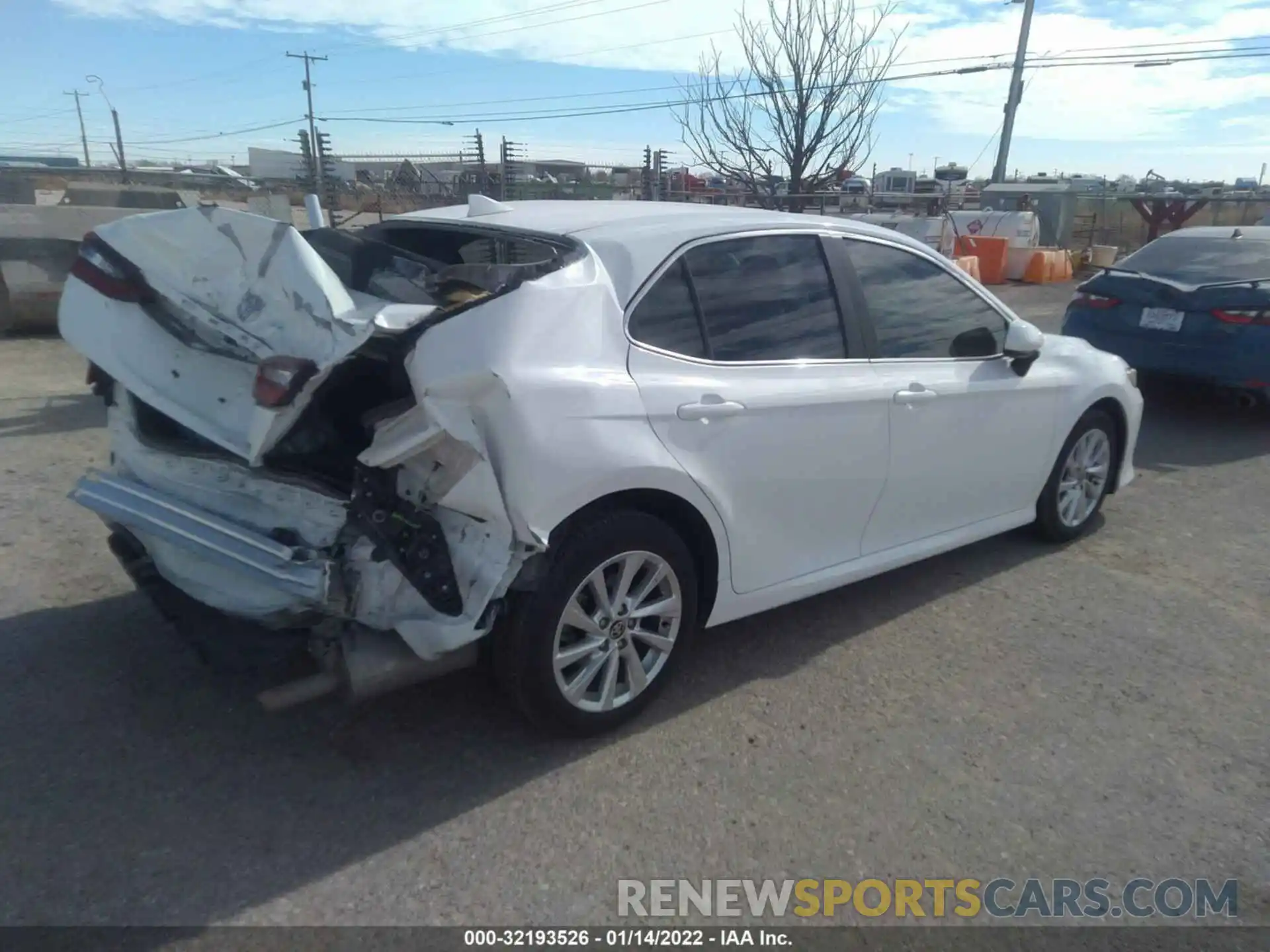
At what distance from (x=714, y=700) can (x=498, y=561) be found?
1222 millimetres

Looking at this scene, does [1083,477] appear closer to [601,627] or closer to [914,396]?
[914,396]

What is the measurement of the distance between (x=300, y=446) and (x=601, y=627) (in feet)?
3.85

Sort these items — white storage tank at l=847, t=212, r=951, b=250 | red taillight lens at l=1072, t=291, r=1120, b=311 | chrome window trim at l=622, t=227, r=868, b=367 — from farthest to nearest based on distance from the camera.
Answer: white storage tank at l=847, t=212, r=951, b=250 → red taillight lens at l=1072, t=291, r=1120, b=311 → chrome window trim at l=622, t=227, r=868, b=367

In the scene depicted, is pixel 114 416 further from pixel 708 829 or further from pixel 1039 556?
pixel 1039 556

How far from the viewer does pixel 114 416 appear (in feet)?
11.0

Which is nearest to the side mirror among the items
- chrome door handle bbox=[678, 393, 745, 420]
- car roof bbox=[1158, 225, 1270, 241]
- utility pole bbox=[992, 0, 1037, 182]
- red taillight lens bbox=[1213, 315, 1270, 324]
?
chrome door handle bbox=[678, 393, 745, 420]

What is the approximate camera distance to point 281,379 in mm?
2713

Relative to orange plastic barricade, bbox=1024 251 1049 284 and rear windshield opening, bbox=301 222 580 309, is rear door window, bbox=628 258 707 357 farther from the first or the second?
orange plastic barricade, bbox=1024 251 1049 284

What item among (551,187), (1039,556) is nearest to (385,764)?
(1039,556)

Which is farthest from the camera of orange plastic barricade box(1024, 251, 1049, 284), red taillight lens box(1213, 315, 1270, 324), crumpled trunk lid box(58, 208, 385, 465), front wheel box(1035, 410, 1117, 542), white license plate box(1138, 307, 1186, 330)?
orange plastic barricade box(1024, 251, 1049, 284)

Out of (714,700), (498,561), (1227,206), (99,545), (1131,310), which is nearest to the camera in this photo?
(498,561)

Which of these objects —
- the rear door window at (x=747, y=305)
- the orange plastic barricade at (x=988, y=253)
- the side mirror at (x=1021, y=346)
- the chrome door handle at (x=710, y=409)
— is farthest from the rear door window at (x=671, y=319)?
the orange plastic barricade at (x=988, y=253)

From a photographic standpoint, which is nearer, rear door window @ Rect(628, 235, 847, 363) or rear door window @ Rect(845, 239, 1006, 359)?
rear door window @ Rect(628, 235, 847, 363)

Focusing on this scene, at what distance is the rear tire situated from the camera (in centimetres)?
301
